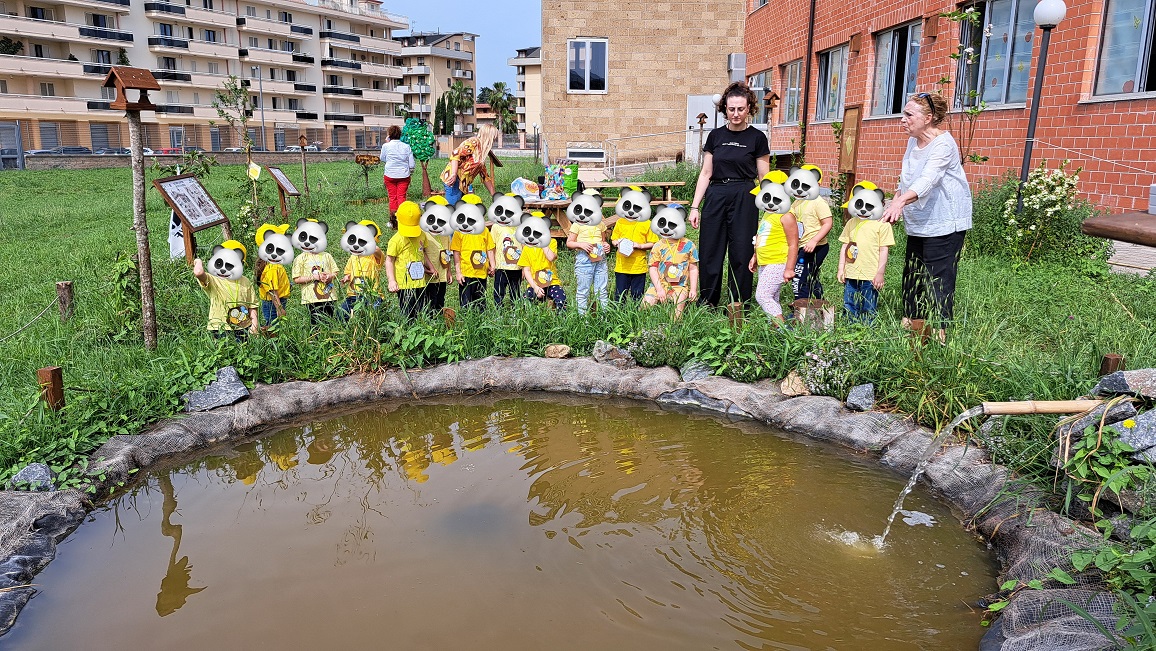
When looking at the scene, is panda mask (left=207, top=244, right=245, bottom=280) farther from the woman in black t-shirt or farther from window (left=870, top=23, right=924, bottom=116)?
window (left=870, top=23, right=924, bottom=116)

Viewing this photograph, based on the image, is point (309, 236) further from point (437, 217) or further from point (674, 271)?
point (674, 271)

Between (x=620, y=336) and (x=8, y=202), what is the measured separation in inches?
614

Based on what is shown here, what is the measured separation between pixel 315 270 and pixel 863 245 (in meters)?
3.70

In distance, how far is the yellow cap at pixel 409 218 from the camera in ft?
18.2

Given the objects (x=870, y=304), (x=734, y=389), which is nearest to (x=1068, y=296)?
(x=870, y=304)

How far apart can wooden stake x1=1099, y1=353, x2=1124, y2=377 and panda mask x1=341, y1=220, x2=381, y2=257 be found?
437cm

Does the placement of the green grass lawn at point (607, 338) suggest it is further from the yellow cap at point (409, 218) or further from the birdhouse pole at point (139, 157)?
the yellow cap at point (409, 218)

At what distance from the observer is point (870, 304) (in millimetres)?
5527

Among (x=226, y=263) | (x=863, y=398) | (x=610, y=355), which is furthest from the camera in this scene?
(x=610, y=355)

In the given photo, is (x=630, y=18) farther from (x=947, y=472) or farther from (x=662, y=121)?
(x=947, y=472)

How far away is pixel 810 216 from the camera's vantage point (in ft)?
19.3

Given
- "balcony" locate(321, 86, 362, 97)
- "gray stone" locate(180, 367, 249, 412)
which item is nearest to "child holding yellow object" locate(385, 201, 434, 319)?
"gray stone" locate(180, 367, 249, 412)

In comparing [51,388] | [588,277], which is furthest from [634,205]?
[51,388]

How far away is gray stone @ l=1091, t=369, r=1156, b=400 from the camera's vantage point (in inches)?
135
